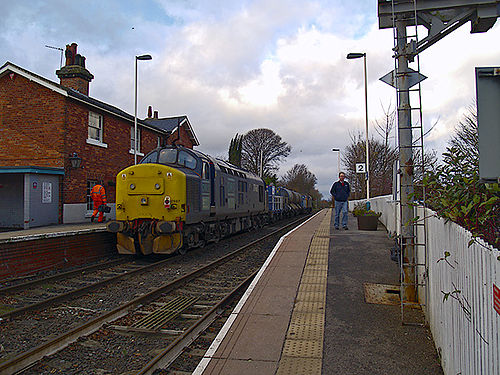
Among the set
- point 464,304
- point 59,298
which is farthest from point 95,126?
point 464,304

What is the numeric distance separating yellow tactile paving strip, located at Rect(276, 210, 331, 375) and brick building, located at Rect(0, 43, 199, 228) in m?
10.9

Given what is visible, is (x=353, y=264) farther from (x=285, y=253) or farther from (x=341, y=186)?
(x=341, y=186)

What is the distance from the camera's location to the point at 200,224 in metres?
11.6

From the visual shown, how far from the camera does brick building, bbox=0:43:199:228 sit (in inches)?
561

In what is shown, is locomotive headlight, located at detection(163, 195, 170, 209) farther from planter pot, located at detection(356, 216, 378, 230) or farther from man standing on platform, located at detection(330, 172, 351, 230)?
planter pot, located at detection(356, 216, 378, 230)

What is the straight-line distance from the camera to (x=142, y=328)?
5.21 m

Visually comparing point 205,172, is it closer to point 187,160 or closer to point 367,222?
point 187,160

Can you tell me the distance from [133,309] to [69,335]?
54.6 inches

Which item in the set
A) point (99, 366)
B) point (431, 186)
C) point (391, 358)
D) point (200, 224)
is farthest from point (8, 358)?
point (200, 224)

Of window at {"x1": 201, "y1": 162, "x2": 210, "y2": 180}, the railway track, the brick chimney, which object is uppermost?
the brick chimney

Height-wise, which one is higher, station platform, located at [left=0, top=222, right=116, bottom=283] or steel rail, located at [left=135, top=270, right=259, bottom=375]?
station platform, located at [left=0, top=222, right=116, bottom=283]

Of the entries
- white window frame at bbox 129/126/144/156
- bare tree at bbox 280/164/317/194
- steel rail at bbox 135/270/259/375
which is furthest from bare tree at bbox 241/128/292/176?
steel rail at bbox 135/270/259/375

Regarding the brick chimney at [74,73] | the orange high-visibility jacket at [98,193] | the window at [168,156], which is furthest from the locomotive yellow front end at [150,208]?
the brick chimney at [74,73]

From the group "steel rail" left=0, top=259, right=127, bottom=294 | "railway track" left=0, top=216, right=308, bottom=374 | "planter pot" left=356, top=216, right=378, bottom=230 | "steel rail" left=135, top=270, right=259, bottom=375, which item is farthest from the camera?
"planter pot" left=356, top=216, right=378, bottom=230
